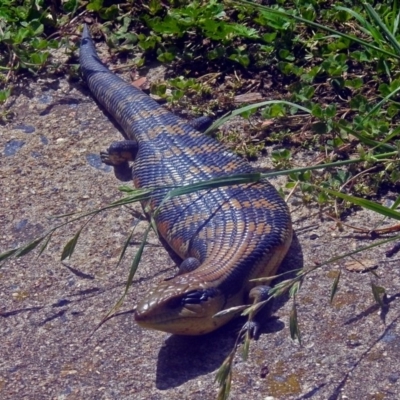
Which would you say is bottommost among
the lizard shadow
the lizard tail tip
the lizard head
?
the lizard shadow

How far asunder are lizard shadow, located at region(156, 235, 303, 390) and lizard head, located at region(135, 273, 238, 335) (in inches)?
2.3

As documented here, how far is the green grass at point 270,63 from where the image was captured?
18.4 ft

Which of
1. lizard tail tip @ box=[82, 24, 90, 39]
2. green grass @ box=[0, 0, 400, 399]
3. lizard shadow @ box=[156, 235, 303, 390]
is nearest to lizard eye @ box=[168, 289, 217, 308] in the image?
lizard shadow @ box=[156, 235, 303, 390]

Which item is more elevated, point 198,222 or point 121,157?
point 198,222

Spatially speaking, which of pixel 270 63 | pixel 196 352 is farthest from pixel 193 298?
pixel 270 63

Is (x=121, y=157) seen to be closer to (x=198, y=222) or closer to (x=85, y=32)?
(x=198, y=222)

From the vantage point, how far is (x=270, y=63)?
21.2 ft

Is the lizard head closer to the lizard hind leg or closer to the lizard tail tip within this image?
the lizard hind leg

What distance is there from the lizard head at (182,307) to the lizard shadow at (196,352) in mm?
58

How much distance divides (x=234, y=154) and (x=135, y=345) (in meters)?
1.50

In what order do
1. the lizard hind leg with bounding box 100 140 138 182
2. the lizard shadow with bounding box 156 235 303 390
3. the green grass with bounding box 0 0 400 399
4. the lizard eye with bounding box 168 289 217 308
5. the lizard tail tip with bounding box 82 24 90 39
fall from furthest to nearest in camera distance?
the lizard tail tip with bounding box 82 24 90 39
the lizard hind leg with bounding box 100 140 138 182
the green grass with bounding box 0 0 400 399
the lizard eye with bounding box 168 289 217 308
the lizard shadow with bounding box 156 235 303 390

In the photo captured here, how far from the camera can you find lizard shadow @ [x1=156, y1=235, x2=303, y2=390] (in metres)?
4.41

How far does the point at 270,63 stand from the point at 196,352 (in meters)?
2.51

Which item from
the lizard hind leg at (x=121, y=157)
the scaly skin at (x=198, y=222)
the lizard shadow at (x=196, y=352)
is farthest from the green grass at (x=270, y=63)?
the lizard shadow at (x=196, y=352)
